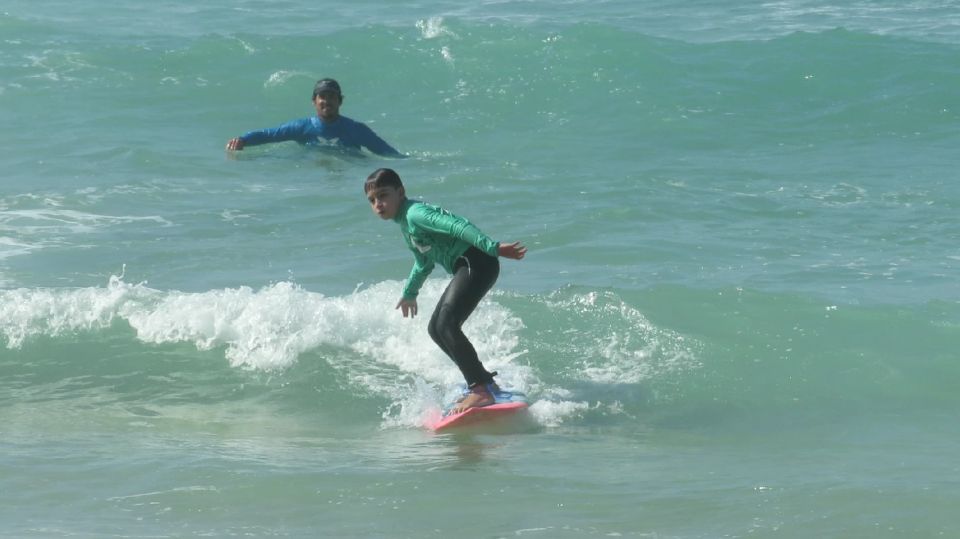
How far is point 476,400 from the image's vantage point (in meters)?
8.15

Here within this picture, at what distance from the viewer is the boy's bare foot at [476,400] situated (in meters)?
8.13

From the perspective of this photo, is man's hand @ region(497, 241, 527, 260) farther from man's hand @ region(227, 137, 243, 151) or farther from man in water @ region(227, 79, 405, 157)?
man's hand @ region(227, 137, 243, 151)

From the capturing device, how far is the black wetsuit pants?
7.90 metres

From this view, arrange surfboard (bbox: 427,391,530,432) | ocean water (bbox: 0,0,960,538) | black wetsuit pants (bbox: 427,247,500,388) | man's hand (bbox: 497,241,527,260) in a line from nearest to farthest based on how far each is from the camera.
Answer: ocean water (bbox: 0,0,960,538), man's hand (bbox: 497,241,527,260), black wetsuit pants (bbox: 427,247,500,388), surfboard (bbox: 427,391,530,432)

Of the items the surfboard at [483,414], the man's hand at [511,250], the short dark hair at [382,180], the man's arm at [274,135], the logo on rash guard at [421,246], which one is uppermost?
the short dark hair at [382,180]

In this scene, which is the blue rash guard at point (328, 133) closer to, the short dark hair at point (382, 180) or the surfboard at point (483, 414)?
the surfboard at point (483, 414)

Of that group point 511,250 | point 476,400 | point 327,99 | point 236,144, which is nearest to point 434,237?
point 511,250

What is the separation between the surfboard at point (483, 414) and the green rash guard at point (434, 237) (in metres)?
0.75

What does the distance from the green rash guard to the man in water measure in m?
7.06

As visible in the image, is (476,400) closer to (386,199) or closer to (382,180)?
(386,199)

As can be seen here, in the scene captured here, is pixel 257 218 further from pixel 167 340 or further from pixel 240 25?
pixel 240 25

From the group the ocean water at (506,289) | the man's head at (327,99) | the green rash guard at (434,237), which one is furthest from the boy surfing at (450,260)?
the man's head at (327,99)

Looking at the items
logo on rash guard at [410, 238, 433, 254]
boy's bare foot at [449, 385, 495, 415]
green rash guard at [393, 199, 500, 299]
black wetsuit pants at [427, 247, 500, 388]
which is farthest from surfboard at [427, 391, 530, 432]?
Answer: logo on rash guard at [410, 238, 433, 254]

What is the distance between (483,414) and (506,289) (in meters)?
2.83
